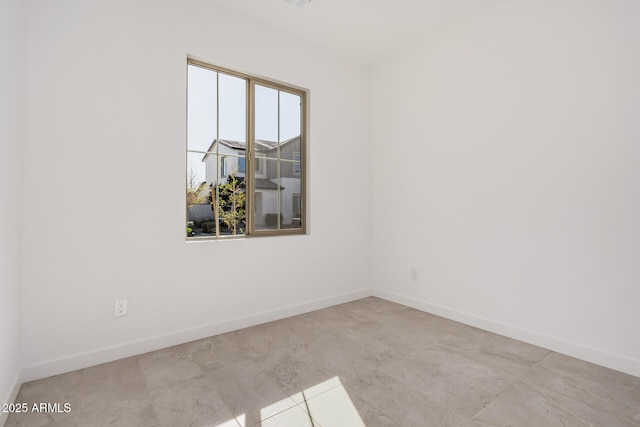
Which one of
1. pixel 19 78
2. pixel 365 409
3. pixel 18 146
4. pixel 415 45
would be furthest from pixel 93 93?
pixel 415 45

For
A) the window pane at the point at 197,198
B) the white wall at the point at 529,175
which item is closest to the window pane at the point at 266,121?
the window pane at the point at 197,198

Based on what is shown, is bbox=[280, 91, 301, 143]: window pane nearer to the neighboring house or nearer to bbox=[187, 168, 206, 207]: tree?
the neighboring house

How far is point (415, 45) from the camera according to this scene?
3.46 metres

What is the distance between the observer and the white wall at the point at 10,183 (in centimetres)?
161

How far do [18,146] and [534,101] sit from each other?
357cm

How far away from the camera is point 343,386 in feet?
6.41

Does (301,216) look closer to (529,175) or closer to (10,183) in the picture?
(529,175)

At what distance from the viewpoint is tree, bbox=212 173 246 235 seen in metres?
2.91

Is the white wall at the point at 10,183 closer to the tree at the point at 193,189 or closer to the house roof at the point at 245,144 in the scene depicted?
the tree at the point at 193,189

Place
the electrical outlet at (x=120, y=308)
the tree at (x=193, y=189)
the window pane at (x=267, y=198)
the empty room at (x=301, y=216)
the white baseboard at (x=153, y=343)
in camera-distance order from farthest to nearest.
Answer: the window pane at (x=267, y=198) → the tree at (x=193, y=189) → the electrical outlet at (x=120, y=308) → the white baseboard at (x=153, y=343) → the empty room at (x=301, y=216)

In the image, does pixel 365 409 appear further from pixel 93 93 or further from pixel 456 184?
pixel 93 93

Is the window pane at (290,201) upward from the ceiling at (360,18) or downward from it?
downward

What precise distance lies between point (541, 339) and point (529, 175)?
1.29 m

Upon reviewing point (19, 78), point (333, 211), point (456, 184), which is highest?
point (19, 78)
